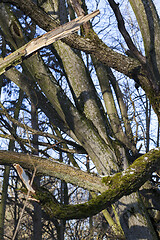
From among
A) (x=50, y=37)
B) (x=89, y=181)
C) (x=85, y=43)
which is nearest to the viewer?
(x=50, y=37)

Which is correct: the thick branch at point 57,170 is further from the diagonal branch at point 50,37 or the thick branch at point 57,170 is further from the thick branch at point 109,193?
the diagonal branch at point 50,37

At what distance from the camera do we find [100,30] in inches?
260

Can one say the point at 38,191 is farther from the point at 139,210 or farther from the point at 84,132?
the point at 139,210

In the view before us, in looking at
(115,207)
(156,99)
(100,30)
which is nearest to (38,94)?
(156,99)

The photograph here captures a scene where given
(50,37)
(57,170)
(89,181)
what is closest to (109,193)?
(89,181)

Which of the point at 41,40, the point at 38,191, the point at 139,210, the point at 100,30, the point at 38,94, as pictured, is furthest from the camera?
the point at 100,30

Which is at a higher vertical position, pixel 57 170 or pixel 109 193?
pixel 57 170

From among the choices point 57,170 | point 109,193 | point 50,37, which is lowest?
point 109,193

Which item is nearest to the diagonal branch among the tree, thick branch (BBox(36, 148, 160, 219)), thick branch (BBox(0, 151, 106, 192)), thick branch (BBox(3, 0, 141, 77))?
the tree

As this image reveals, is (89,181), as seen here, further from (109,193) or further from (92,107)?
(92,107)

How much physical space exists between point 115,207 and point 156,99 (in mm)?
1370

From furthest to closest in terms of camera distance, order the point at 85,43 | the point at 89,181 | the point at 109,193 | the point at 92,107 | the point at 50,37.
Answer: the point at 92,107 < the point at 85,43 < the point at 89,181 < the point at 109,193 < the point at 50,37

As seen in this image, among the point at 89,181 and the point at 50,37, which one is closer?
the point at 50,37

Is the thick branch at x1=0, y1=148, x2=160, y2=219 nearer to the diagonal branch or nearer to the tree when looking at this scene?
the tree
